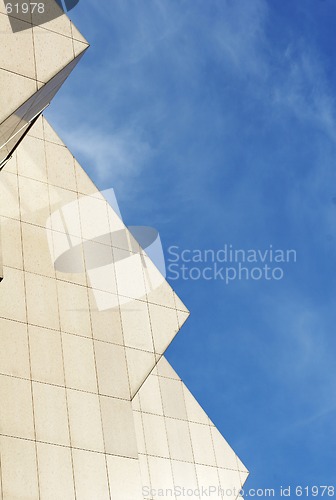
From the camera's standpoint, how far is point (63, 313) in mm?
23938

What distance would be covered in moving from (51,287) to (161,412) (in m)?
12.1

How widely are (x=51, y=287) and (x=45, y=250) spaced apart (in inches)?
58.4

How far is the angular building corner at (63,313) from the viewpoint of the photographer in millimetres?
20234

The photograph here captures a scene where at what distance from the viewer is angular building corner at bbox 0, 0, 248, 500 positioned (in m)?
20.2

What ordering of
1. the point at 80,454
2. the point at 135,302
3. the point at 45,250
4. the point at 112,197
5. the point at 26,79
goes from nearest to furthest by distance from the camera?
the point at 26,79
the point at 80,454
the point at 45,250
the point at 135,302
the point at 112,197

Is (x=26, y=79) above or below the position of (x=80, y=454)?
above

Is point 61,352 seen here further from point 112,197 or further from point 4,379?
point 112,197

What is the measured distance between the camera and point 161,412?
33.5 metres

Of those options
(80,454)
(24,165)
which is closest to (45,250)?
(24,165)

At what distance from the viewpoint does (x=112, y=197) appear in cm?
2970

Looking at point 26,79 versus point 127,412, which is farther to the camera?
point 127,412

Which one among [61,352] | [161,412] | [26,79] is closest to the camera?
[26,79]

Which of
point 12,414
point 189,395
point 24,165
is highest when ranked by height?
point 189,395

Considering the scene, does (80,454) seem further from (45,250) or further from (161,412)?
(161,412)
